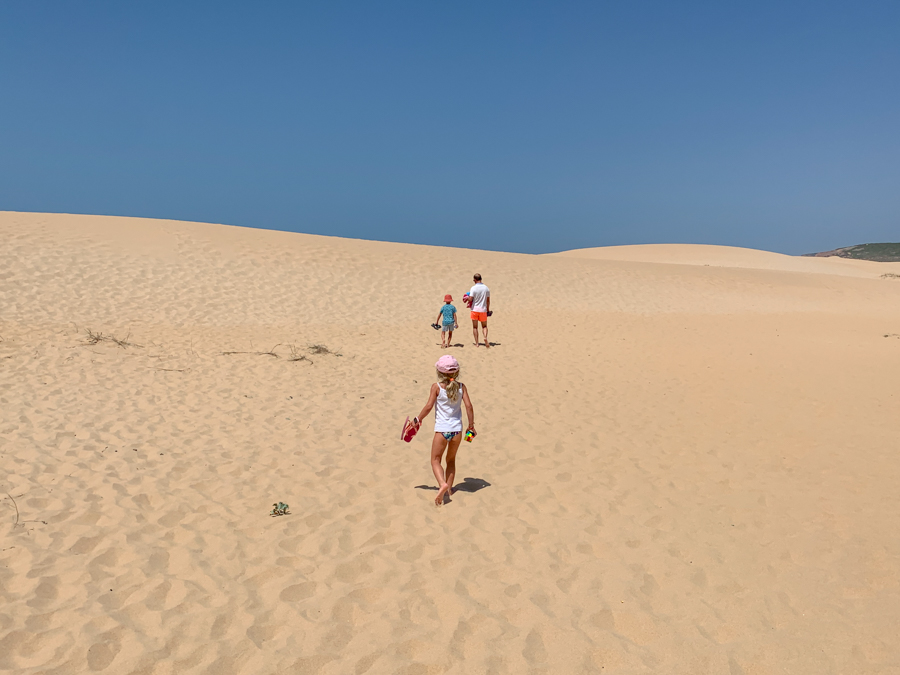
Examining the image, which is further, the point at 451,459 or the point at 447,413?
the point at 451,459

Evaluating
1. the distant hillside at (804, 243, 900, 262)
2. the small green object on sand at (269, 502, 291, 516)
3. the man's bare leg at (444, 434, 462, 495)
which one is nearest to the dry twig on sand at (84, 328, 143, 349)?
the small green object on sand at (269, 502, 291, 516)

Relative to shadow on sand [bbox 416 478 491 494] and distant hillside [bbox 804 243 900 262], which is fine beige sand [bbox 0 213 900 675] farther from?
distant hillside [bbox 804 243 900 262]

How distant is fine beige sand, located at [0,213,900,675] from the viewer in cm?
354

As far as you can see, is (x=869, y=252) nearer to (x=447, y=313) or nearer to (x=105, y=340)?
(x=447, y=313)

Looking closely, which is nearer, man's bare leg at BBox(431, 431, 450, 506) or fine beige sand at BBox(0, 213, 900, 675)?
fine beige sand at BBox(0, 213, 900, 675)

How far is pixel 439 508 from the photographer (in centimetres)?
545

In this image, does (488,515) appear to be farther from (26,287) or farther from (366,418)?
(26,287)

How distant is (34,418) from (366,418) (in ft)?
14.3

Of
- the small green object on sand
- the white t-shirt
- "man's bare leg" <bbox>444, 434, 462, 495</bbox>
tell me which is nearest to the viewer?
the small green object on sand

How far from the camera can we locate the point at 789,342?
48.5 feet

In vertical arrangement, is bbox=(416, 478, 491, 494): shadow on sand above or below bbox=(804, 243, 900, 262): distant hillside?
below

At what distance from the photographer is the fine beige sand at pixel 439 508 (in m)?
3.54

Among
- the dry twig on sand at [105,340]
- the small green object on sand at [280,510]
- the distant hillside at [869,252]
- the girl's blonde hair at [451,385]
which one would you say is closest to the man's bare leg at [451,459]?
the girl's blonde hair at [451,385]

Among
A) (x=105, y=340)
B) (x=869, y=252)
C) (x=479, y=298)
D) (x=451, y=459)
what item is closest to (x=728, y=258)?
(x=479, y=298)
